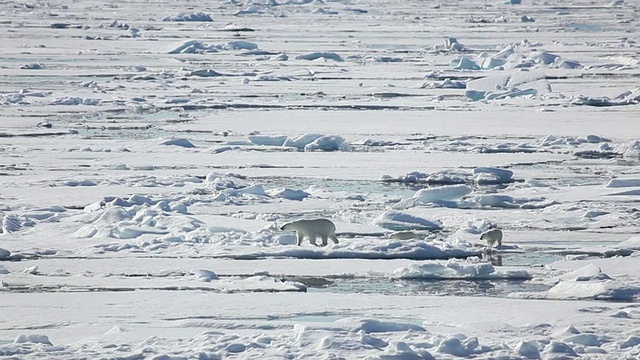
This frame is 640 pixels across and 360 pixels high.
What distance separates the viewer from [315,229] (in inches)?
262

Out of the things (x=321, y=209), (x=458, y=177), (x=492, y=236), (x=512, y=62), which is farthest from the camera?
(x=512, y=62)

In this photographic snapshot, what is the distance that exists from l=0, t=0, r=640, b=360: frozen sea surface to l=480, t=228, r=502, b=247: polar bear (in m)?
0.07

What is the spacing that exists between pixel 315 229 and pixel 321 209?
135cm

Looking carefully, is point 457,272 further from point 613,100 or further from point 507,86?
point 507,86

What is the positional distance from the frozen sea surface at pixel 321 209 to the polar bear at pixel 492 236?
0.07m

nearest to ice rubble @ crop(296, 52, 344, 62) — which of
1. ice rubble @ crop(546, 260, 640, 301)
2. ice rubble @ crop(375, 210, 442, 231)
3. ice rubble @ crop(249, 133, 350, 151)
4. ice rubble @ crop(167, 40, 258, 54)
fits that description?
ice rubble @ crop(167, 40, 258, 54)

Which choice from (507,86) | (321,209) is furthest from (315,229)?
(507,86)

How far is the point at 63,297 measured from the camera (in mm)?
5465

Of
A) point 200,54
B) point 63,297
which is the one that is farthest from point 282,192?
point 200,54

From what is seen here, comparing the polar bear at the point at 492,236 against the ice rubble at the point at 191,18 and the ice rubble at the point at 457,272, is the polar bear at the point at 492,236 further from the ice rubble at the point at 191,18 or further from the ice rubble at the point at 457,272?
the ice rubble at the point at 191,18

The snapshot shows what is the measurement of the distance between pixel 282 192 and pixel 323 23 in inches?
1074

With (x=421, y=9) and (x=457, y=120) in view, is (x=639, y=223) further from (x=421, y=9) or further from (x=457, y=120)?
(x=421, y=9)

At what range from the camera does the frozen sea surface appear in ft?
15.9

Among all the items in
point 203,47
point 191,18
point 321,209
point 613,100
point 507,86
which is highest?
point 191,18
